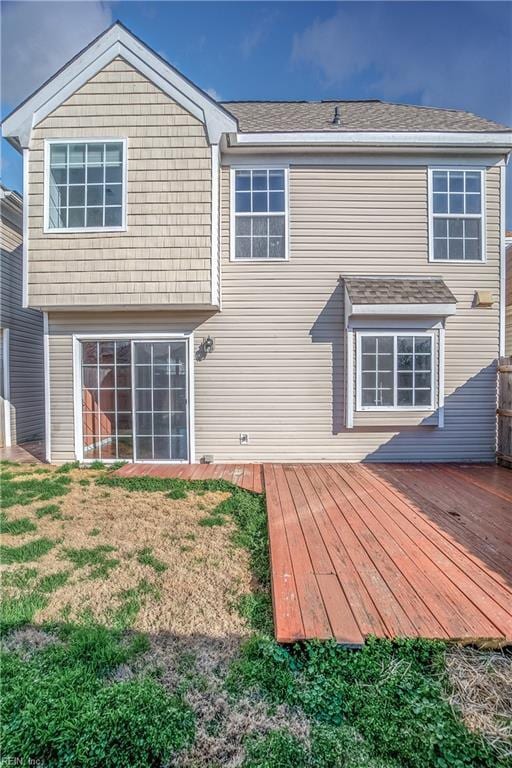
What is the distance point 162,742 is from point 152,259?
5.57m

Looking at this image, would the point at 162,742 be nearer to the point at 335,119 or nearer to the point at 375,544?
the point at 375,544

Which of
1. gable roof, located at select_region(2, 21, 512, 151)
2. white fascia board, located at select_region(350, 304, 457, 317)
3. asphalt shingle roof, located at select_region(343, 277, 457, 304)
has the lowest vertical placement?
white fascia board, located at select_region(350, 304, 457, 317)

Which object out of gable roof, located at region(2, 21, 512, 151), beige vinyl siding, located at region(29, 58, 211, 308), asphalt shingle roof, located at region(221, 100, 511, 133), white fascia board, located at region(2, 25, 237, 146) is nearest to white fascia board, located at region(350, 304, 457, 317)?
beige vinyl siding, located at region(29, 58, 211, 308)

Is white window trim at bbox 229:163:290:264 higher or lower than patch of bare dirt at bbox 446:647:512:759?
higher

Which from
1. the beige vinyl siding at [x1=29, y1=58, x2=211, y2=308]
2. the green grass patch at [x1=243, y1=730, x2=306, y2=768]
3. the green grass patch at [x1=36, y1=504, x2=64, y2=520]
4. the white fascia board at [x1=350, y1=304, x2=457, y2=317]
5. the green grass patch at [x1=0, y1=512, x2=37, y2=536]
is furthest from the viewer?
the white fascia board at [x1=350, y1=304, x2=457, y2=317]

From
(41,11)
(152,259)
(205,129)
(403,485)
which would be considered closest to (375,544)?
(403,485)

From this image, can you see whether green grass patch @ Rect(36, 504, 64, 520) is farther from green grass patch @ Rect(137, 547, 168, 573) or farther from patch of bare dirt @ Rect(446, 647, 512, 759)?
patch of bare dirt @ Rect(446, 647, 512, 759)

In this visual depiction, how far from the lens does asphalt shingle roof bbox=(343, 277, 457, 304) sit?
5.98 meters

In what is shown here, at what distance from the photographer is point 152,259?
19.0ft

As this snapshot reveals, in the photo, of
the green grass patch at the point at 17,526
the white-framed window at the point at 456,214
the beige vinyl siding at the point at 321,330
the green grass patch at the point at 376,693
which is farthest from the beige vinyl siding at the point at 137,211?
the green grass patch at the point at 376,693

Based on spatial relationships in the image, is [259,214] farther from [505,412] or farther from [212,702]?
[212,702]

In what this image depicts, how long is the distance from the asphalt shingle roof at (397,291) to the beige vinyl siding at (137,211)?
7.97 feet

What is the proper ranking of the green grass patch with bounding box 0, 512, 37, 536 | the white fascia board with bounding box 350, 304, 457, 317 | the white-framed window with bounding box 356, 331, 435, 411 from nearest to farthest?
the green grass patch with bounding box 0, 512, 37, 536, the white fascia board with bounding box 350, 304, 457, 317, the white-framed window with bounding box 356, 331, 435, 411

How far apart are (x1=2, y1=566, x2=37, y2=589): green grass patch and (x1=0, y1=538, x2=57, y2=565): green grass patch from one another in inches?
7.6
